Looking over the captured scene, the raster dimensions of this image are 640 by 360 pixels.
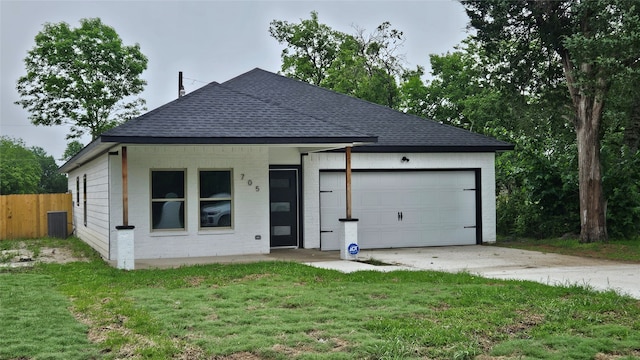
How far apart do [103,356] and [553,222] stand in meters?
15.1

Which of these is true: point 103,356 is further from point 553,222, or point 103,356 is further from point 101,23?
point 101,23

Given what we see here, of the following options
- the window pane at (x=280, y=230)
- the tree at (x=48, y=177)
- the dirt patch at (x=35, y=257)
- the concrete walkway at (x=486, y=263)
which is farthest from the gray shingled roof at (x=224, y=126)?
the tree at (x=48, y=177)

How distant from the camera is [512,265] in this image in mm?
12797

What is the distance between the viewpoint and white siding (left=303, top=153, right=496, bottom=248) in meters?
16.5

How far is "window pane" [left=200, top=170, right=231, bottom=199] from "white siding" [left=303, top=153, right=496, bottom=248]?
2.26 meters

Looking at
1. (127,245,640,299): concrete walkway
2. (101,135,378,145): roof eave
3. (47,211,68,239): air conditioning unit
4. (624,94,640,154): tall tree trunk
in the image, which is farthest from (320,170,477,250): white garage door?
(47,211,68,239): air conditioning unit

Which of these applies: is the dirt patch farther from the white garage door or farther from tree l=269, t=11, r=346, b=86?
tree l=269, t=11, r=346, b=86

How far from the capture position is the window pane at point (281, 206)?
16.4 metres

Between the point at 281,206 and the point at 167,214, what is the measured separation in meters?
3.08

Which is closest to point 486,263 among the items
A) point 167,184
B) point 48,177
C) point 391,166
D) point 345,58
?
point 391,166

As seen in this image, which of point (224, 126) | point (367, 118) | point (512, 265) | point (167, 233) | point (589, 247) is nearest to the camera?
point (512, 265)

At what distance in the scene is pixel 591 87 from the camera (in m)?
15.4

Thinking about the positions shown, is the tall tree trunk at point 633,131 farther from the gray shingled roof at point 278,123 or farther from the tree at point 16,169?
the tree at point 16,169

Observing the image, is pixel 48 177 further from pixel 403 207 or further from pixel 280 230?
pixel 403 207
